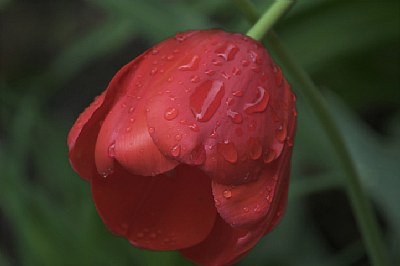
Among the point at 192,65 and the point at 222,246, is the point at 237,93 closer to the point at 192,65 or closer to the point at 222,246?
the point at 192,65

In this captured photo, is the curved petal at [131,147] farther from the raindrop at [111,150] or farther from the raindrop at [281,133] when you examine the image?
the raindrop at [281,133]

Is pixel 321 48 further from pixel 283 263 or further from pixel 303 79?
pixel 303 79

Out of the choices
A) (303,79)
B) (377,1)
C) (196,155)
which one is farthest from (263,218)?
(377,1)

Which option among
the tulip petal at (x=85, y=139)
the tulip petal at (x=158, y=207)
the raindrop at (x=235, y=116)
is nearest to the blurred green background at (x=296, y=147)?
the tulip petal at (x=158, y=207)

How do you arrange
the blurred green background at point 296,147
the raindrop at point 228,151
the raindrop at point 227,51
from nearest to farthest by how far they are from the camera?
1. the raindrop at point 228,151
2. the raindrop at point 227,51
3. the blurred green background at point 296,147

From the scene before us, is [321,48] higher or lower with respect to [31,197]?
lower
